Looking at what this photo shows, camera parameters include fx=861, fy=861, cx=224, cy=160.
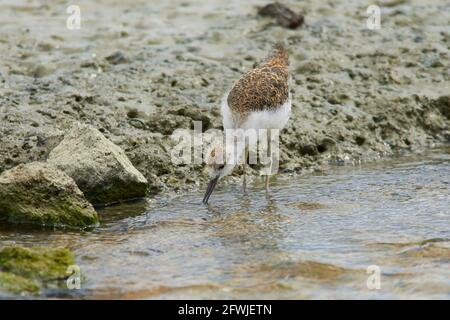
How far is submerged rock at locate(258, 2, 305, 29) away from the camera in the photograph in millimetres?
12727

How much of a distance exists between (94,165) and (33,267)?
7.07 feet

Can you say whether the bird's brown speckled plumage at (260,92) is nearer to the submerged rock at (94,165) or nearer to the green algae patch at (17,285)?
the submerged rock at (94,165)

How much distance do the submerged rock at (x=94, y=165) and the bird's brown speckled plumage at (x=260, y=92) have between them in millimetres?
1277

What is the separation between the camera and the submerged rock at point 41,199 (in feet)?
26.1

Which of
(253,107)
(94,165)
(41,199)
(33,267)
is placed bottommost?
(33,267)

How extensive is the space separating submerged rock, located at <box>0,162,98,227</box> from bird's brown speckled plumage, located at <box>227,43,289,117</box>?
1.96 metres

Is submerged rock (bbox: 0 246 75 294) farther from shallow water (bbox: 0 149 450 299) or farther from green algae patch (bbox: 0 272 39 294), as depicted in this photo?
shallow water (bbox: 0 149 450 299)

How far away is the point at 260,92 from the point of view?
350 inches

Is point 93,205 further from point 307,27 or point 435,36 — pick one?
point 435,36

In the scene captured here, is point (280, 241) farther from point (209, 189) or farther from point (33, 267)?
point (33, 267)

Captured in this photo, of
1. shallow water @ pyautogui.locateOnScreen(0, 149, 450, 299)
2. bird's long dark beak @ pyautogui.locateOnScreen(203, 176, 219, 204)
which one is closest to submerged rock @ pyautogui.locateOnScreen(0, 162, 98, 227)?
shallow water @ pyautogui.locateOnScreen(0, 149, 450, 299)

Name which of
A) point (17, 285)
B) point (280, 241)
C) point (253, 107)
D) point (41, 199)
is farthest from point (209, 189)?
point (17, 285)

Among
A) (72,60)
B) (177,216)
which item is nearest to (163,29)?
Result: (72,60)
